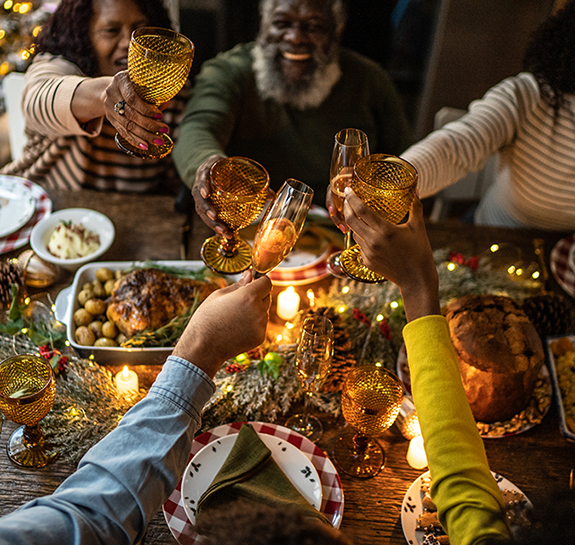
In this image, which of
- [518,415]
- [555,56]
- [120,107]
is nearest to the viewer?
[120,107]

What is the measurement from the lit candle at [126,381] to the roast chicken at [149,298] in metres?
0.14

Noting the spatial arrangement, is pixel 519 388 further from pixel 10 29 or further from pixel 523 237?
pixel 10 29

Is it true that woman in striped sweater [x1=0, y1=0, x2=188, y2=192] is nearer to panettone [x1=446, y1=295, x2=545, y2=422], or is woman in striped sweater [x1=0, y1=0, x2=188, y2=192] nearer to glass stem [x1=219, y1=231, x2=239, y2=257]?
glass stem [x1=219, y1=231, x2=239, y2=257]

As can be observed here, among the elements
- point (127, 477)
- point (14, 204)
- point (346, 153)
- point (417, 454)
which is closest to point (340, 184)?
point (346, 153)

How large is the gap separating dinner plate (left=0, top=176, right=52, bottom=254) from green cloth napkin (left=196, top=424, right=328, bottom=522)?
3.48ft

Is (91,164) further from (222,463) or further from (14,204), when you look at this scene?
(222,463)

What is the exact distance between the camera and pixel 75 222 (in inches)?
66.4

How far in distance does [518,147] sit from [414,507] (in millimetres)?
1465

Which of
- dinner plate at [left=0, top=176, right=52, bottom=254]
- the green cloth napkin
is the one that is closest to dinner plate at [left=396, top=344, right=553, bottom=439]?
the green cloth napkin

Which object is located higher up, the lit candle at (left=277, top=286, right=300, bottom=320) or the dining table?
the lit candle at (left=277, top=286, right=300, bottom=320)

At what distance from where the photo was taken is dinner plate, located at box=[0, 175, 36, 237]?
5.38 feet

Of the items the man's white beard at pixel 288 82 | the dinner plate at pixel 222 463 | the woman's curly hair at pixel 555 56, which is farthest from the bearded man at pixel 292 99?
the dinner plate at pixel 222 463

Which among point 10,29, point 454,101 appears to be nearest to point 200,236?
point 10,29

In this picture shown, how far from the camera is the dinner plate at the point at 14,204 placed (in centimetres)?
164
